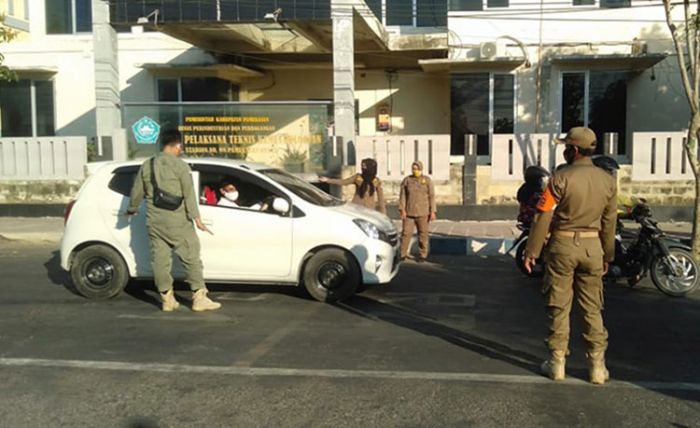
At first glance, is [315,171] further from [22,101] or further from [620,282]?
[22,101]

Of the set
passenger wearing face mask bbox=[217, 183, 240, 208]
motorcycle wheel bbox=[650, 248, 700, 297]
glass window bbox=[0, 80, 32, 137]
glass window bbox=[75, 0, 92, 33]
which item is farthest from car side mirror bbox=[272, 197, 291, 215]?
glass window bbox=[0, 80, 32, 137]

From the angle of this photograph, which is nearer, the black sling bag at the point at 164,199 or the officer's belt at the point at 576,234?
the officer's belt at the point at 576,234

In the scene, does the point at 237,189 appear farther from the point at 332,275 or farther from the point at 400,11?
the point at 400,11

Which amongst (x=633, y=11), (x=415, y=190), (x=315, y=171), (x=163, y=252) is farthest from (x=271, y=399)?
(x=633, y=11)

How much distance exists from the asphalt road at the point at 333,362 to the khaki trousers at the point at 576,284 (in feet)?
1.20

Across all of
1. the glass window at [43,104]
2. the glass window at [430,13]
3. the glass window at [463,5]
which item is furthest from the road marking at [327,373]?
the glass window at [43,104]

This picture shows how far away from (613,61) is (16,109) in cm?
1626

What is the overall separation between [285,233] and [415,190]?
138 inches

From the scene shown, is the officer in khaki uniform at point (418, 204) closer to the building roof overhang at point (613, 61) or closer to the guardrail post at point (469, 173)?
the guardrail post at point (469, 173)

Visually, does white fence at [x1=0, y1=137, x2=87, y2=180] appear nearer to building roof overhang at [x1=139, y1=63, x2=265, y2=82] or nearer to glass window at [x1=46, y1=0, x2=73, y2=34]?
building roof overhang at [x1=139, y1=63, x2=265, y2=82]

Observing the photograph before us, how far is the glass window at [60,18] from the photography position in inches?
810

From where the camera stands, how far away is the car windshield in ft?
26.3

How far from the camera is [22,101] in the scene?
2077 cm

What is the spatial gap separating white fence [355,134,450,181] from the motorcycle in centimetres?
679
